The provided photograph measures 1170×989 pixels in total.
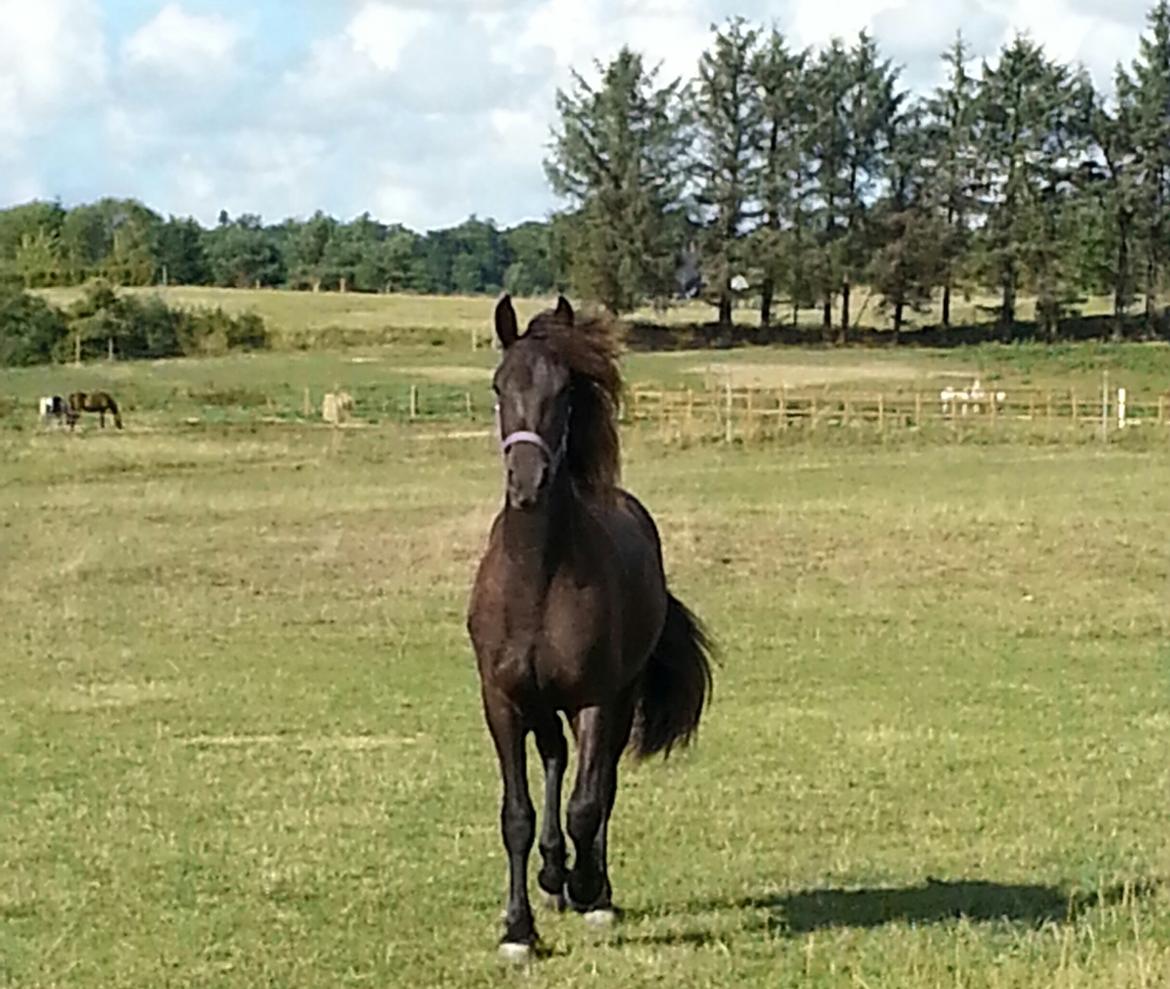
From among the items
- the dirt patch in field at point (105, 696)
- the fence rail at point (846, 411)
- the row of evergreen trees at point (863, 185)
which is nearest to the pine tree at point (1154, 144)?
the row of evergreen trees at point (863, 185)

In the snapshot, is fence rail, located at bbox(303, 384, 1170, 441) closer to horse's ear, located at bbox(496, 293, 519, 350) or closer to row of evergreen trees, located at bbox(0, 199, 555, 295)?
horse's ear, located at bbox(496, 293, 519, 350)

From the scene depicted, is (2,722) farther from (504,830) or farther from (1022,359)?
(1022,359)

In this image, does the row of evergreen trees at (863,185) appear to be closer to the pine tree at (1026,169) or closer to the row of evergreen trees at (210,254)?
the pine tree at (1026,169)

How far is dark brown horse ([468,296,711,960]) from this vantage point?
7.07m

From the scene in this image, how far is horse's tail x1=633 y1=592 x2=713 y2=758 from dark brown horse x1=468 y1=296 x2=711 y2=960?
135 cm

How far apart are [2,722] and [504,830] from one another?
341 inches

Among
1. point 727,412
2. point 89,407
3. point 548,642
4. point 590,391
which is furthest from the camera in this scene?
point 89,407

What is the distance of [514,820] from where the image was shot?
24.7 feet

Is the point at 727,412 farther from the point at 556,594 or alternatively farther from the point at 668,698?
the point at 556,594

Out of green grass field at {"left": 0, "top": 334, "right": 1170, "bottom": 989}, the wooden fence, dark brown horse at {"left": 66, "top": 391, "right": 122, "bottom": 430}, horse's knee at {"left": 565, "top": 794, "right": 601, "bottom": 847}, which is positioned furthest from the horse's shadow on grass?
dark brown horse at {"left": 66, "top": 391, "right": 122, "bottom": 430}

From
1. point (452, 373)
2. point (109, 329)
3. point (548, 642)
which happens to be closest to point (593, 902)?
point (548, 642)

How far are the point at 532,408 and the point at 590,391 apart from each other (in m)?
0.45

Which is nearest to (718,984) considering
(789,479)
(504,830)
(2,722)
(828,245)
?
(504,830)

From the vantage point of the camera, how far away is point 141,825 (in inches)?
416
